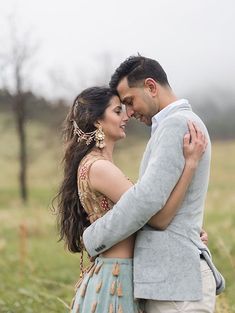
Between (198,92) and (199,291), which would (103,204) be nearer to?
(199,291)

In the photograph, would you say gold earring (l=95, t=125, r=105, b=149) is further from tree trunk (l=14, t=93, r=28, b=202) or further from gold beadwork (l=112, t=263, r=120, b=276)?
tree trunk (l=14, t=93, r=28, b=202)

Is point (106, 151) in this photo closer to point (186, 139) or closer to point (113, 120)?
point (113, 120)

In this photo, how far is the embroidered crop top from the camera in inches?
151

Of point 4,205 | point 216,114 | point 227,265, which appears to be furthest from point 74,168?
point 216,114

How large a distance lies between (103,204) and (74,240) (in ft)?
1.26

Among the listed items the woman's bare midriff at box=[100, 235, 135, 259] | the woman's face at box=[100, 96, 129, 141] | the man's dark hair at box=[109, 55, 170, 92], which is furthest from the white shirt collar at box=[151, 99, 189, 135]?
the woman's bare midriff at box=[100, 235, 135, 259]

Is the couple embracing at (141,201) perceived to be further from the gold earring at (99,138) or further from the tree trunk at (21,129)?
the tree trunk at (21,129)

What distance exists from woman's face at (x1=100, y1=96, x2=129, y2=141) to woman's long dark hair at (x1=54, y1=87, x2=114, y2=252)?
0.08ft

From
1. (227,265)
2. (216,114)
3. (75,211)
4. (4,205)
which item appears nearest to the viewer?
(75,211)

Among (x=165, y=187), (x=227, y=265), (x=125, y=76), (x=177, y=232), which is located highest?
(x=125, y=76)

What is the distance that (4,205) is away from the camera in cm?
2969

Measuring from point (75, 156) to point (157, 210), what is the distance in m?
0.66

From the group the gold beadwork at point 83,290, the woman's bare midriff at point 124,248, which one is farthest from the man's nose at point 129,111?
the gold beadwork at point 83,290

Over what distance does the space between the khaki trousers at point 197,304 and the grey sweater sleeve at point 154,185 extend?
36 cm
